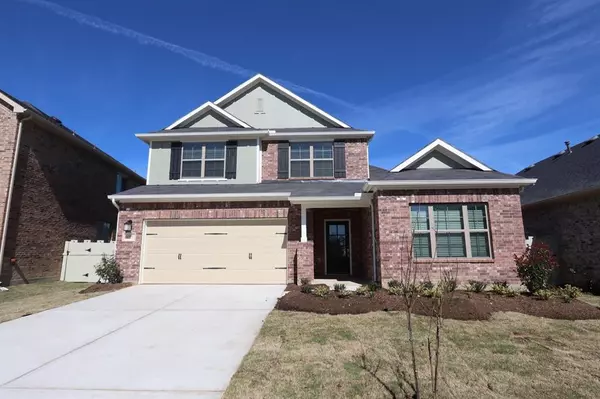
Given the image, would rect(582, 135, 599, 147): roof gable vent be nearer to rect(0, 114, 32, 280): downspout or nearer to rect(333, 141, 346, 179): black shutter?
rect(333, 141, 346, 179): black shutter

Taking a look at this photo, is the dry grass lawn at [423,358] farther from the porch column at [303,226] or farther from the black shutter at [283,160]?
the black shutter at [283,160]

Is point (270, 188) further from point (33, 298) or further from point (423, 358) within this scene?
point (423, 358)

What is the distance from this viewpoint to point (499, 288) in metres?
8.54

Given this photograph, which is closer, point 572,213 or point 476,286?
point 476,286

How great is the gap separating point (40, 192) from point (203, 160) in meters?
6.41

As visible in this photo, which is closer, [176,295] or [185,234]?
[176,295]

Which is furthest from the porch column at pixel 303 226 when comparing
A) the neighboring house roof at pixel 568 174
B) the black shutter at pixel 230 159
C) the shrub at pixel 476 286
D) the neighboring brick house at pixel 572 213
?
the neighboring house roof at pixel 568 174

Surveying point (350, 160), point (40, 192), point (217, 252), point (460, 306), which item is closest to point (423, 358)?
point (460, 306)

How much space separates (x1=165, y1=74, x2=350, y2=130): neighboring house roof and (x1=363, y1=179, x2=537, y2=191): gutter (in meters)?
5.42

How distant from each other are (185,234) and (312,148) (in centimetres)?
632

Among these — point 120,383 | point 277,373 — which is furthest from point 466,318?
point 120,383

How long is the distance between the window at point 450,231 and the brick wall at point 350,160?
4.32 metres

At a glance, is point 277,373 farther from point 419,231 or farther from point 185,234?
point 185,234

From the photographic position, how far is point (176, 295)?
9.16 m
